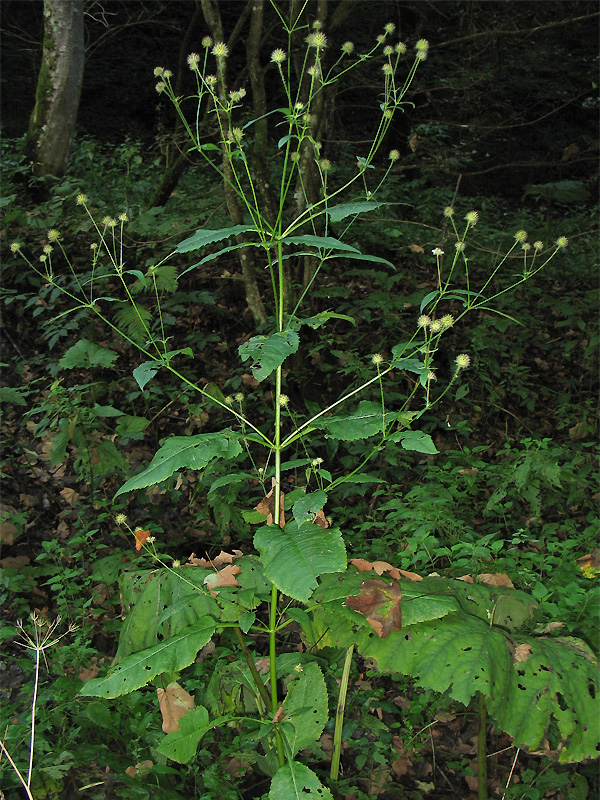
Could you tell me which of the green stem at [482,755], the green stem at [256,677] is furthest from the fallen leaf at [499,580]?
the green stem at [256,677]

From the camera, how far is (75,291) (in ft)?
16.6

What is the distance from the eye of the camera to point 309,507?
1597 millimetres

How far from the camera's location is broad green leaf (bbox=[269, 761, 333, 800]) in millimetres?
1628

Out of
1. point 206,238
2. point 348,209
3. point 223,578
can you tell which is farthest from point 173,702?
point 348,209

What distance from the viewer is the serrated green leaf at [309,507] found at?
5.21ft

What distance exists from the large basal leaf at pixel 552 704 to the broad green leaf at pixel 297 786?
1.65 feet

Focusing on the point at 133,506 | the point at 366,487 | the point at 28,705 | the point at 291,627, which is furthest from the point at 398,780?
the point at 133,506

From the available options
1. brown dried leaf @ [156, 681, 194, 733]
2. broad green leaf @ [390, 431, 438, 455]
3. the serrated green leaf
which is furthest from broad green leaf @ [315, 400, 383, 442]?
brown dried leaf @ [156, 681, 194, 733]

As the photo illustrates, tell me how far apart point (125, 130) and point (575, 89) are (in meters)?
7.93

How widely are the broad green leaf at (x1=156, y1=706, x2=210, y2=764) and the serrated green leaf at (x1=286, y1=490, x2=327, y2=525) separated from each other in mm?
792

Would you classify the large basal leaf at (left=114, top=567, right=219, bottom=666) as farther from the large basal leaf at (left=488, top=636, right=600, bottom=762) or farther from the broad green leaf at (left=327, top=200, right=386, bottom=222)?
the broad green leaf at (left=327, top=200, right=386, bottom=222)

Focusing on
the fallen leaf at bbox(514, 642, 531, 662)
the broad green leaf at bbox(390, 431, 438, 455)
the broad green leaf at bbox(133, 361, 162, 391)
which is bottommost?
the fallen leaf at bbox(514, 642, 531, 662)

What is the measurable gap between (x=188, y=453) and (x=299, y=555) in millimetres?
419

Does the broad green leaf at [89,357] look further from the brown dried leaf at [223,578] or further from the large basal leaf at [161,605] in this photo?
the brown dried leaf at [223,578]
